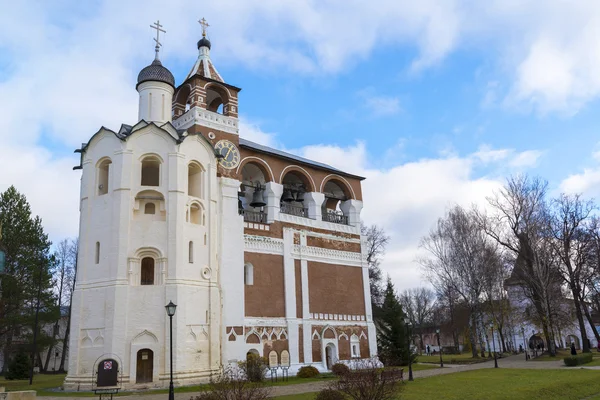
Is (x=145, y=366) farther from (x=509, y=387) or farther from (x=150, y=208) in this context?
(x=509, y=387)

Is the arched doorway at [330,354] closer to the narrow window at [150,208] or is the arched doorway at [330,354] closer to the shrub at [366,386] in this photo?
the narrow window at [150,208]

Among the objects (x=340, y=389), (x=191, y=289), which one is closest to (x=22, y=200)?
(x=191, y=289)

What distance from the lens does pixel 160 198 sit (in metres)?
24.6

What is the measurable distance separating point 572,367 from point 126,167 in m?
Result: 25.6

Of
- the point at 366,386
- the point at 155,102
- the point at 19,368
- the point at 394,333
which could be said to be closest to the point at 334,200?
the point at 394,333

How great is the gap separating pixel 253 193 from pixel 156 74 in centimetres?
902

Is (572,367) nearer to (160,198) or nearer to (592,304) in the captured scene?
(592,304)

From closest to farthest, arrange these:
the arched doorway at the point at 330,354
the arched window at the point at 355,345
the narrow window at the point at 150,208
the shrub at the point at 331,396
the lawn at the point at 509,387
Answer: the shrub at the point at 331,396
the lawn at the point at 509,387
the narrow window at the point at 150,208
the arched doorway at the point at 330,354
the arched window at the point at 355,345

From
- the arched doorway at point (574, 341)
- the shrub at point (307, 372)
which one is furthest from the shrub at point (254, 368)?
the arched doorway at point (574, 341)

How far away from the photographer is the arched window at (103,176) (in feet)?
83.8

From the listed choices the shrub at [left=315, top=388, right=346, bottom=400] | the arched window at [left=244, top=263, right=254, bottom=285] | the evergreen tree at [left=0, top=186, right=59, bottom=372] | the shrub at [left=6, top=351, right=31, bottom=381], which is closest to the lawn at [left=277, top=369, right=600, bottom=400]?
the shrub at [left=315, top=388, right=346, bottom=400]

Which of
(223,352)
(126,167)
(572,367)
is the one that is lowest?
(572,367)

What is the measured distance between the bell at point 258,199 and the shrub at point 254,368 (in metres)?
9.42

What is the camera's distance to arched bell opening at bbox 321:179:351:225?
3506cm
